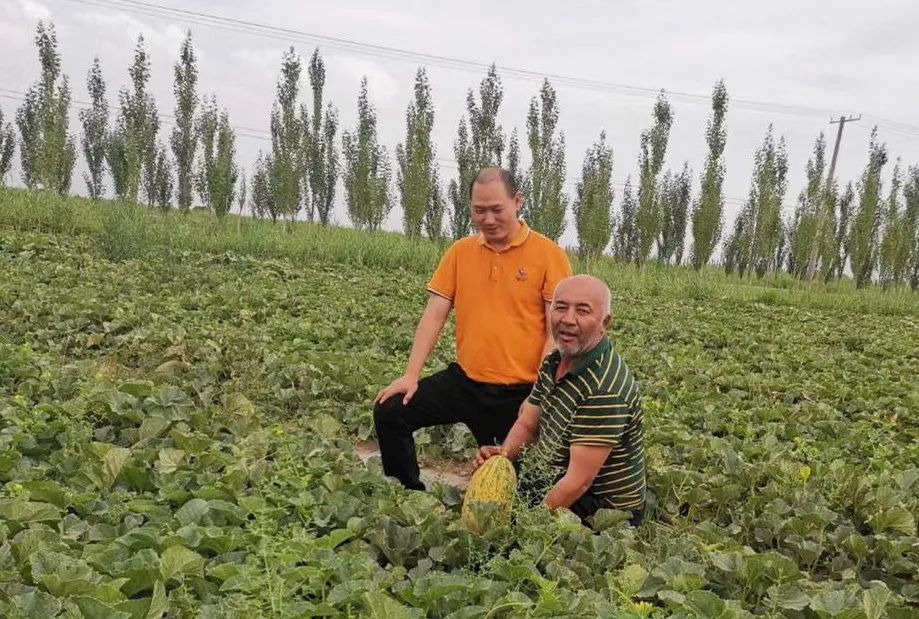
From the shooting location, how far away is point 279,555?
2.35 m

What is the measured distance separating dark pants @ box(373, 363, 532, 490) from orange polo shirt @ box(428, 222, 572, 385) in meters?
0.07

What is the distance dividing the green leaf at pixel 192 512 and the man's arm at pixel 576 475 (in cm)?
134

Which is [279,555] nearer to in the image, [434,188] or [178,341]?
[178,341]

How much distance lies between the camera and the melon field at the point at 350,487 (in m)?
2.40

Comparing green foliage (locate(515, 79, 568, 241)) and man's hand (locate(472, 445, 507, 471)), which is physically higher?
green foliage (locate(515, 79, 568, 241))

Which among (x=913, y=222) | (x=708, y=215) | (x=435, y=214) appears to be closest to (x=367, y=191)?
(x=435, y=214)

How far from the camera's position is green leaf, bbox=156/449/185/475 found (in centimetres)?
334

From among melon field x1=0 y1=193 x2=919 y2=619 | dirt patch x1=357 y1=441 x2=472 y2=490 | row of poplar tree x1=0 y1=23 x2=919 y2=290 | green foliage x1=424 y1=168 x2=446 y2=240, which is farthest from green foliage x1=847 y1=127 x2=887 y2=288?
dirt patch x1=357 y1=441 x2=472 y2=490

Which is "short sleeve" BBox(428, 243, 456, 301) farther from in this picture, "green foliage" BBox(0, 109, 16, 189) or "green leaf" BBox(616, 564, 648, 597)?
"green foliage" BBox(0, 109, 16, 189)

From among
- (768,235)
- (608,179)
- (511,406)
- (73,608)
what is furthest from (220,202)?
(73,608)

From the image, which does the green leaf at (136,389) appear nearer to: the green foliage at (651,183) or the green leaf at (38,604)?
the green leaf at (38,604)

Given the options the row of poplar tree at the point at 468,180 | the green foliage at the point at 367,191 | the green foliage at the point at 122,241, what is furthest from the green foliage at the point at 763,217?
the green foliage at the point at 122,241

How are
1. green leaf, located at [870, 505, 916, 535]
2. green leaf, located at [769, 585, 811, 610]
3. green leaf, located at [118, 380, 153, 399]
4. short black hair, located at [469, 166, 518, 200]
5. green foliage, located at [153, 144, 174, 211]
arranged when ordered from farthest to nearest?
green foliage, located at [153, 144, 174, 211]
green leaf, located at [118, 380, 153, 399]
short black hair, located at [469, 166, 518, 200]
green leaf, located at [870, 505, 916, 535]
green leaf, located at [769, 585, 811, 610]

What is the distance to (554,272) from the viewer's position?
3.85m
